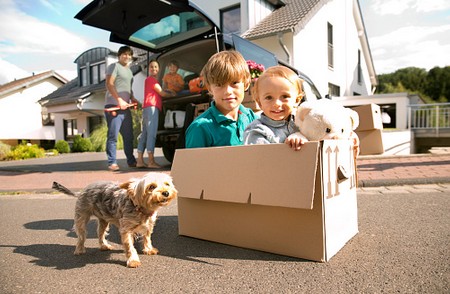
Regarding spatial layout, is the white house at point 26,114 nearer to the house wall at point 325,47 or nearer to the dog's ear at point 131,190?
the house wall at point 325,47

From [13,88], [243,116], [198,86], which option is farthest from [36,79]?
[243,116]

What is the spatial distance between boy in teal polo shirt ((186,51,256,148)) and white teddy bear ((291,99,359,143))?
668 mm

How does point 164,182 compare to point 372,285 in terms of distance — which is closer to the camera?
point 372,285

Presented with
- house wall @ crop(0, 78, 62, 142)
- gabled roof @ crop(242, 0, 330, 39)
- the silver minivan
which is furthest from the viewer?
house wall @ crop(0, 78, 62, 142)

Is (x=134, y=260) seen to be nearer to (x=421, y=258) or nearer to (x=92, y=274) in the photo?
(x=92, y=274)

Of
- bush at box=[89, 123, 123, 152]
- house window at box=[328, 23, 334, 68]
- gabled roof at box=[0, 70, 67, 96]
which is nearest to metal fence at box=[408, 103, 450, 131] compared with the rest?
house window at box=[328, 23, 334, 68]

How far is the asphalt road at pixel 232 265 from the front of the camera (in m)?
1.73

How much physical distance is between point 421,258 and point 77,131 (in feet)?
81.3

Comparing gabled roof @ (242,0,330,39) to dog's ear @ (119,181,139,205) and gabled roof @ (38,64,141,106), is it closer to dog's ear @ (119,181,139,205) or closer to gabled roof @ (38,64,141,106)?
gabled roof @ (38,64,141,106)

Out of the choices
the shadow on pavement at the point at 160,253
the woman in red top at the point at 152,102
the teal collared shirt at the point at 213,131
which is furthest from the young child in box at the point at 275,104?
the woman in red top at the point at 152,102

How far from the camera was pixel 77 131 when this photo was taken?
23.4 meters

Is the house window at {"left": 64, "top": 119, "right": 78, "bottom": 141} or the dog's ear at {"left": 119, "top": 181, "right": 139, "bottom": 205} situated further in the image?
the house window at {"left": 64, "top": 119, "right": 78, "bottom": 141}

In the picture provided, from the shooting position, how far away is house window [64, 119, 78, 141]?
23953mm

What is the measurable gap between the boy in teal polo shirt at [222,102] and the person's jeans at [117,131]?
425 centimetres
